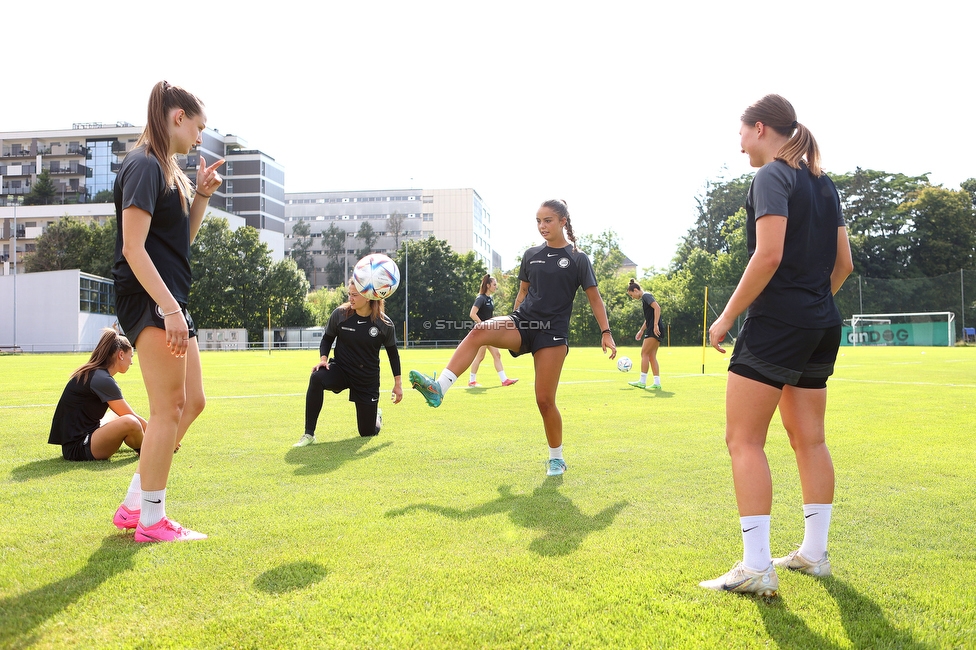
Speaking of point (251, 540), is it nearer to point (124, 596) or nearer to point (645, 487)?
point (124, 596)

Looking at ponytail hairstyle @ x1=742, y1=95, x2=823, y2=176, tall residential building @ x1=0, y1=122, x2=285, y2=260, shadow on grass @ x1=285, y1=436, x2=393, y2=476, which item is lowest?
shadow on grass @ x1=285, y1=436, x2=393, y2=476

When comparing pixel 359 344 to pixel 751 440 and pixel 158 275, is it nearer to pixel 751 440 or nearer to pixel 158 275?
pixel 158 275

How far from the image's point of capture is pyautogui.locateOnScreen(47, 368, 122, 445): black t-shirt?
5.77m

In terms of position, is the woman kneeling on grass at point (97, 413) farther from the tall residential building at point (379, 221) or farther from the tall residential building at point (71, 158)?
the tall residential building at point (379, 221)

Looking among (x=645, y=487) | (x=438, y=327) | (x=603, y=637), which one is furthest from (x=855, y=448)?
(x=438, y=327)

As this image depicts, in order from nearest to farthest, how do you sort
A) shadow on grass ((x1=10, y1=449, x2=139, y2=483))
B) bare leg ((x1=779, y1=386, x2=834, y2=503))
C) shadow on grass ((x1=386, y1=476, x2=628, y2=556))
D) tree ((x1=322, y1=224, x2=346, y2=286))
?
bare leg ((x1=779, y1=386, x2=834, y2=503)) < shadow on grass ((x1=386, y1=476, x2=628, y2=556)) < shadow on grass ((x1=10, y1=449, x2=139, y2=483)) < tree ((x1=322, y1=224, x2=346, y2=286))

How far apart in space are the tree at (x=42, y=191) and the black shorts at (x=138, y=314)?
89502mm

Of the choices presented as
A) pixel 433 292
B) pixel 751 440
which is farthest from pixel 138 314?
pixel 433 292

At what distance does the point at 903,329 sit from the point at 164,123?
167ft

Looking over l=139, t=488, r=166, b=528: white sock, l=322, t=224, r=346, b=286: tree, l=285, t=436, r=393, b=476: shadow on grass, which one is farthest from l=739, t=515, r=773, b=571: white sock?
l=322, t=224, r=346, b=286: tree

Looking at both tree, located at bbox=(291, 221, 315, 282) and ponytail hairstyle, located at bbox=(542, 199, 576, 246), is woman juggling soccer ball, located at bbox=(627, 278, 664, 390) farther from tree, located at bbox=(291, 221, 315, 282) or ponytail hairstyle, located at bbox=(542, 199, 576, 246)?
tree, located at bbox=(291, 221, 315, 282)

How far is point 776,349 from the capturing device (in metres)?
3.04

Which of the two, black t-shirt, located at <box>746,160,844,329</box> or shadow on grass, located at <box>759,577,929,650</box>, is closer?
shadow on grass, located at <box>759,577,929,650</box>

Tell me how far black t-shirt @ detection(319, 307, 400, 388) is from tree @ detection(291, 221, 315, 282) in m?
109
